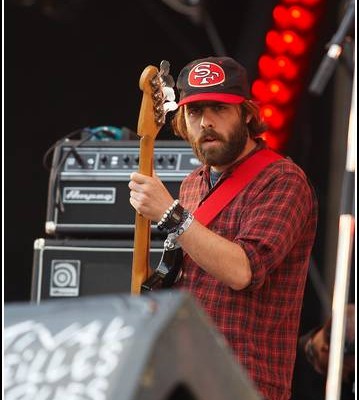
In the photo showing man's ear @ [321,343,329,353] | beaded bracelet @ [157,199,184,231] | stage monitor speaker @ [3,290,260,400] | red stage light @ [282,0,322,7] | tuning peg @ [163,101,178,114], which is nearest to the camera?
stage monitor speaker @ [3,290,260,400]

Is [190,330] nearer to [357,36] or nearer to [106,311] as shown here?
[106,311]

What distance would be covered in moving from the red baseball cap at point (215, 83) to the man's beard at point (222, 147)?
92mm

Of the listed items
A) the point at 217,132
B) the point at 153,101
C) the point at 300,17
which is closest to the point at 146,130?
the point at 153,101

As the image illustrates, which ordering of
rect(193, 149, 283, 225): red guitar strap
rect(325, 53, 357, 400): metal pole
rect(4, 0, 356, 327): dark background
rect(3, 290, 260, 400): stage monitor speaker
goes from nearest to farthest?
rect(3, 290, 260, 400): stage monitor speaker, rect(325, 53, 357, 400): metal pole, rect(193, 149, 283, 225): red guitar strap, rect(4, 0, 356, 327): dark background

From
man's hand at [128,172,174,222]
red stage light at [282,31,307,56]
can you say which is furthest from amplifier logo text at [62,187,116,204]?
red stage light at [282,31,307,56]

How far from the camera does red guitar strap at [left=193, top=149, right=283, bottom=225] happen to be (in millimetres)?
3221

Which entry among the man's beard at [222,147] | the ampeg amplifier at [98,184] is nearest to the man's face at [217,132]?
the man's beard at [222,147]

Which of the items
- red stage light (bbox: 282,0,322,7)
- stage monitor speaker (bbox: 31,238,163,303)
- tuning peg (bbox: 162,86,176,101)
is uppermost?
red stage light (bbox: 282,0,322,7)

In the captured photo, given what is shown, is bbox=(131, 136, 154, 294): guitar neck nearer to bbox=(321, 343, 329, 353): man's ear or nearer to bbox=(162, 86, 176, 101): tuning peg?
bbox=(162, 86, 176, 101): tuning peg

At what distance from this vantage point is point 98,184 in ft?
13.8

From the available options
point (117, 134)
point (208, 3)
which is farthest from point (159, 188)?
point (208, 3)

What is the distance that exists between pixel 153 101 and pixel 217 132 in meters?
0.22

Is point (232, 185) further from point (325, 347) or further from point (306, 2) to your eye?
point (306, 2)

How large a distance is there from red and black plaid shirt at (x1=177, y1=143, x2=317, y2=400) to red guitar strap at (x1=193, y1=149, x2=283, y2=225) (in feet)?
0.06
